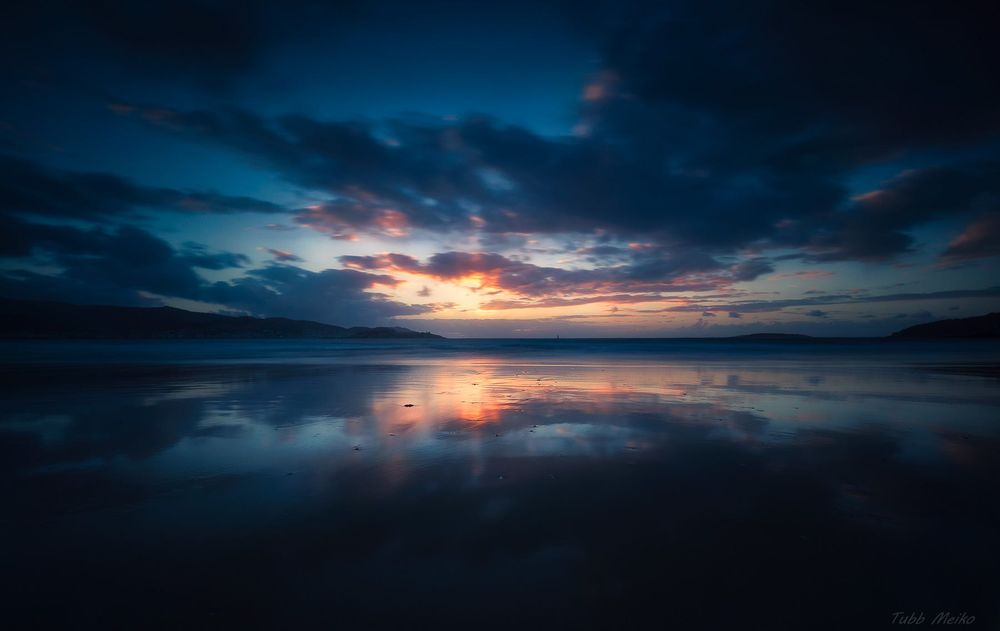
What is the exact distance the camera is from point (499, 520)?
16.2 feet

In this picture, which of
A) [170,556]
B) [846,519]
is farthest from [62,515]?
[846,519]

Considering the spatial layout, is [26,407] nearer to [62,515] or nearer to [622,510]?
[62,515]

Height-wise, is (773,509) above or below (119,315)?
below

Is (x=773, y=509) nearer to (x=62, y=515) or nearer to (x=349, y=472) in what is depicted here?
(x=349, y=472)

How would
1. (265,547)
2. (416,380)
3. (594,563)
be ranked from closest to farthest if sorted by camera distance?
(594,563)
(265,547)
(416,380)

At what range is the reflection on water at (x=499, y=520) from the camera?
3414 millimetres

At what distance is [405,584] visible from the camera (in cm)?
367

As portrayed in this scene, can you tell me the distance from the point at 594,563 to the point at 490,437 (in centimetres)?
491

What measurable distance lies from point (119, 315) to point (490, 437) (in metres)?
202

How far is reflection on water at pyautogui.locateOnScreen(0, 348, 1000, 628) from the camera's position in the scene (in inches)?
134

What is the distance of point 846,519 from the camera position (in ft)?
16.0

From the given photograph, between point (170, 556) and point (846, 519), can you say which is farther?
point (846, 519)

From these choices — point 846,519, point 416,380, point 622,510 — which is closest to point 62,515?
point 622,510

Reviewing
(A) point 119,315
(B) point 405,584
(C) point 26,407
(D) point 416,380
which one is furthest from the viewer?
(A) point 119,315
